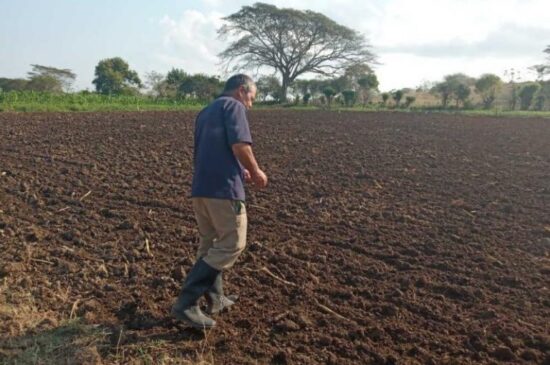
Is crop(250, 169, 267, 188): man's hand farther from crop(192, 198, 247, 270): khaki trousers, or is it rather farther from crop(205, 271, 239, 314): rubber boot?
crop(205, 271, 239, 314): rubber boot

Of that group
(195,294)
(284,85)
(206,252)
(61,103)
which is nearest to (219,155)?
(206,252)

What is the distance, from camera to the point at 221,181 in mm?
3785

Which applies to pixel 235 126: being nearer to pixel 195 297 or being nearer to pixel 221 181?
pixel 221 181

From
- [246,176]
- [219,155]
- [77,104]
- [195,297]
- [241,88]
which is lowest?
[195,297]

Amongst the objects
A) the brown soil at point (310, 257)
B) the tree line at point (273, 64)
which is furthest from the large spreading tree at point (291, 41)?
the brown soil at point (310, 257)

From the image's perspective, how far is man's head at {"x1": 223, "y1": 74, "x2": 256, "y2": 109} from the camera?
156 inches

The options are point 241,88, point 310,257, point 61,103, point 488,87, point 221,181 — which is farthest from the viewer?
point 488,87

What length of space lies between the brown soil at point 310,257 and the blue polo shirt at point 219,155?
108cm

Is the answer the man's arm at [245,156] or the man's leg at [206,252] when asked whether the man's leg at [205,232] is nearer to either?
the man's leg at [206,252]

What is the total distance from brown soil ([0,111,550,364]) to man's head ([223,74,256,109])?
5.67 ft

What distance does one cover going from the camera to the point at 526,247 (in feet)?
19.0

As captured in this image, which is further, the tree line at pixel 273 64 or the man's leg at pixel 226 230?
the tree line at pixel 273 64

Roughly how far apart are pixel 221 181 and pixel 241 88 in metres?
0.74

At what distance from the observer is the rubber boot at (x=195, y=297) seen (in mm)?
3840
